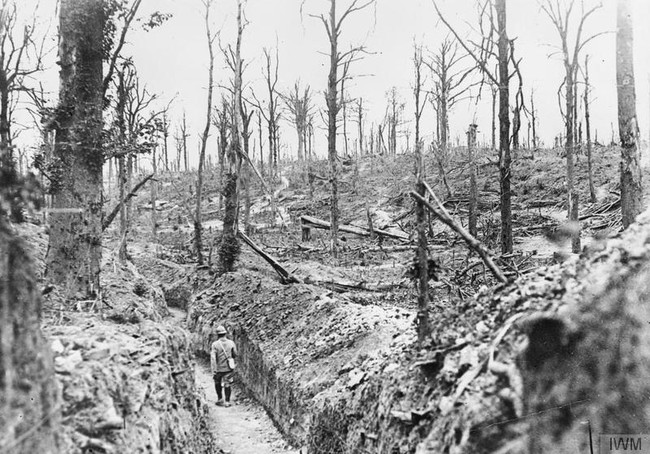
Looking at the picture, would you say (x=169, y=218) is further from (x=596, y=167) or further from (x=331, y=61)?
(x=596, y=167)

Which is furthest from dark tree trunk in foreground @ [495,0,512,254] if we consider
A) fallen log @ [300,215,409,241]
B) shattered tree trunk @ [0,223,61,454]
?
fallen log @ [300,215,409,241]

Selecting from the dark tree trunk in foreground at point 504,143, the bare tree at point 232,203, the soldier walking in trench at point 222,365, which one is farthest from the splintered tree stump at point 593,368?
the bare tree at point 232,203

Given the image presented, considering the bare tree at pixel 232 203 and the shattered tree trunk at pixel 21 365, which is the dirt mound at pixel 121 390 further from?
the bare tree at pixel 232 203

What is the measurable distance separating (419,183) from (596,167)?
78.9ft

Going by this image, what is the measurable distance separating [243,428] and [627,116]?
8293mm

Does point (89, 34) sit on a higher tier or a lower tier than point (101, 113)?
higher

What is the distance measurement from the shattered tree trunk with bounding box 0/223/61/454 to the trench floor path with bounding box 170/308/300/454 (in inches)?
179

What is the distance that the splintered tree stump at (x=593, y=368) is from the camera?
3039 millimetres

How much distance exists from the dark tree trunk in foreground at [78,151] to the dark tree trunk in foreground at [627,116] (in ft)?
27.8

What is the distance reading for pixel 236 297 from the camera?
1248cm

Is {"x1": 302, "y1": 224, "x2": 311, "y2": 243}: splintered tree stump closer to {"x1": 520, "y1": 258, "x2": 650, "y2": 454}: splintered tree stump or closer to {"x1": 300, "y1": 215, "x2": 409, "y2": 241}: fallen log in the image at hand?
{"x1": 300, "y1": 215, "x2": 409, "y2": 241}: fallen log

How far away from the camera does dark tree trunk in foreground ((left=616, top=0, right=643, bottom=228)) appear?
7.34 m

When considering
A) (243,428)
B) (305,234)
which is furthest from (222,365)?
(305,234)

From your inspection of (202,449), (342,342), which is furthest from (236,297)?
(202,449)
